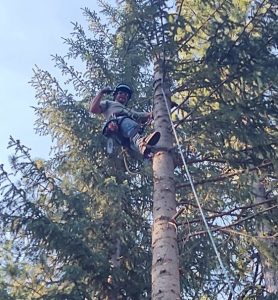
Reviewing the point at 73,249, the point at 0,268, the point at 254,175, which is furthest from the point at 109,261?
the point at 254,175

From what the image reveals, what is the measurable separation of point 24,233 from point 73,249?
655 mm

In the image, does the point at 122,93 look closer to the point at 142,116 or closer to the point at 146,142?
the point at 142,116

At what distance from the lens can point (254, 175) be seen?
6.25m

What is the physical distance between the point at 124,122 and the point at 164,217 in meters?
1.59

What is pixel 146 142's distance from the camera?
6.35 meters

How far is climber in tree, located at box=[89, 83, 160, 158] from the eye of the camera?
646cm

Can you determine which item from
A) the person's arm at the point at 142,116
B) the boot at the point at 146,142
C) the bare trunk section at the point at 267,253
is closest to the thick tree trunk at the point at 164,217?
the boot at the point at 146,142

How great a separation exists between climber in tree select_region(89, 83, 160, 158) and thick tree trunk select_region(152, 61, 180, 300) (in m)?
0.20

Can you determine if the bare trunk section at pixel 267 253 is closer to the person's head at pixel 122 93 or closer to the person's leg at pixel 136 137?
the person's leg at pixel 136 137

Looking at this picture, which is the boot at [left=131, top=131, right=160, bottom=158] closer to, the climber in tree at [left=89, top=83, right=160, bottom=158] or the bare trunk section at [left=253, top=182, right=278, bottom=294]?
the climber in tree at [left=89, top=83, right=160, bottom=158]

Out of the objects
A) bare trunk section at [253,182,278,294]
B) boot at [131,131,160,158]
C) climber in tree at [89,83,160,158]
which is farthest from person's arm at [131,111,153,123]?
bare trunk section at [253,182,278,294]

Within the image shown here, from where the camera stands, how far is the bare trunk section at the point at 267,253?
254 inches

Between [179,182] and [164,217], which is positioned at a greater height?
[179,182]

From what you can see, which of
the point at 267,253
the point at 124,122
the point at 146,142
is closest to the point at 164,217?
the point at 146,142
